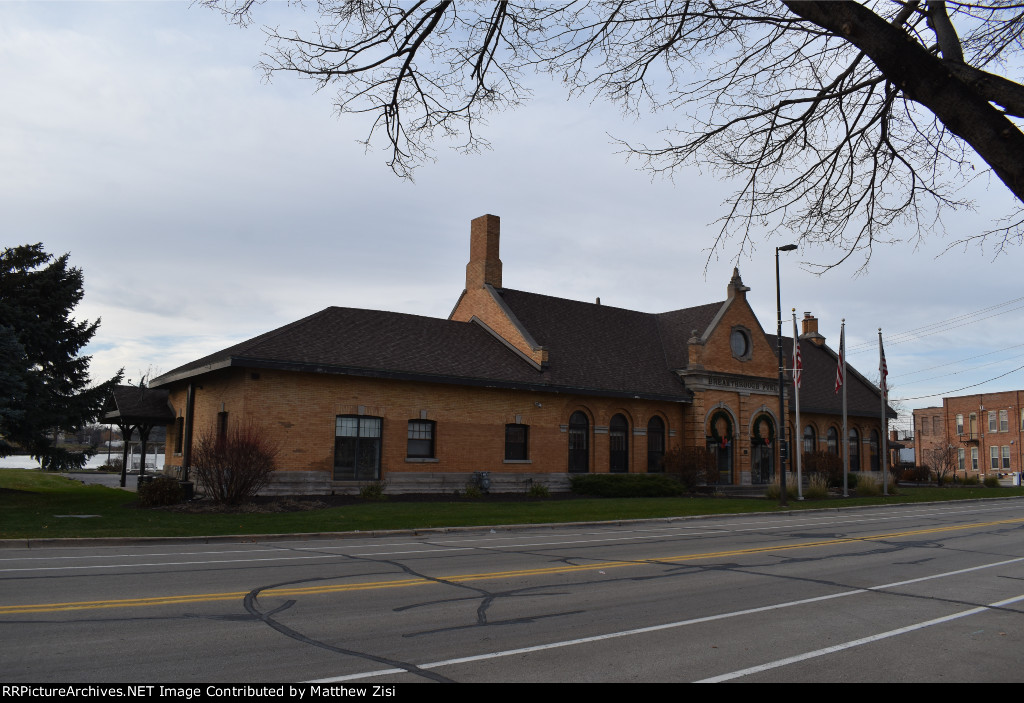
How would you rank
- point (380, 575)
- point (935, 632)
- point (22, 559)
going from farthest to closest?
point (22, 559) < point (380, 575) < point (935, 632)

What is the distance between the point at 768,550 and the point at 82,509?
1757cm

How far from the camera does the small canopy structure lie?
3128 centimetres

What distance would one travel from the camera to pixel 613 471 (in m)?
33.8

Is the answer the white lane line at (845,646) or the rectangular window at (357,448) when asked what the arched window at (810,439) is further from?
the white lane line at (845,646)

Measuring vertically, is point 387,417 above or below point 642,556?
above

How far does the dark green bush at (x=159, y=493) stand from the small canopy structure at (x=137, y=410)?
9.37 meters

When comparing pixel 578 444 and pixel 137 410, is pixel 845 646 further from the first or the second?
pixel 137 410

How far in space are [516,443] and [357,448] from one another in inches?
274

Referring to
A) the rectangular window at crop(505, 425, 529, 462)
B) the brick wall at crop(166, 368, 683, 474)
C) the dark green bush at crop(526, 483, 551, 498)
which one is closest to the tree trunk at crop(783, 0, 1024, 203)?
the brick wall at crop(166, 368, 683, 474)

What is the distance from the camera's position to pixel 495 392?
30.1 meters

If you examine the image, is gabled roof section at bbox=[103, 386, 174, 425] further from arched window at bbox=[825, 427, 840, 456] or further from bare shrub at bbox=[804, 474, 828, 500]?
arched window at bbox=[825, 427, 840, 456]

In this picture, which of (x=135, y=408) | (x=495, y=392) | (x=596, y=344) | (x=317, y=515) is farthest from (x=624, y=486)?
(x=135, y=408)

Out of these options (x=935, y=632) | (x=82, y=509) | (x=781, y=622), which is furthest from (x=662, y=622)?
(x=82, y=509)

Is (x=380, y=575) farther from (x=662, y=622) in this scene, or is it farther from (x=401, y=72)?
(x=401, y=72)
